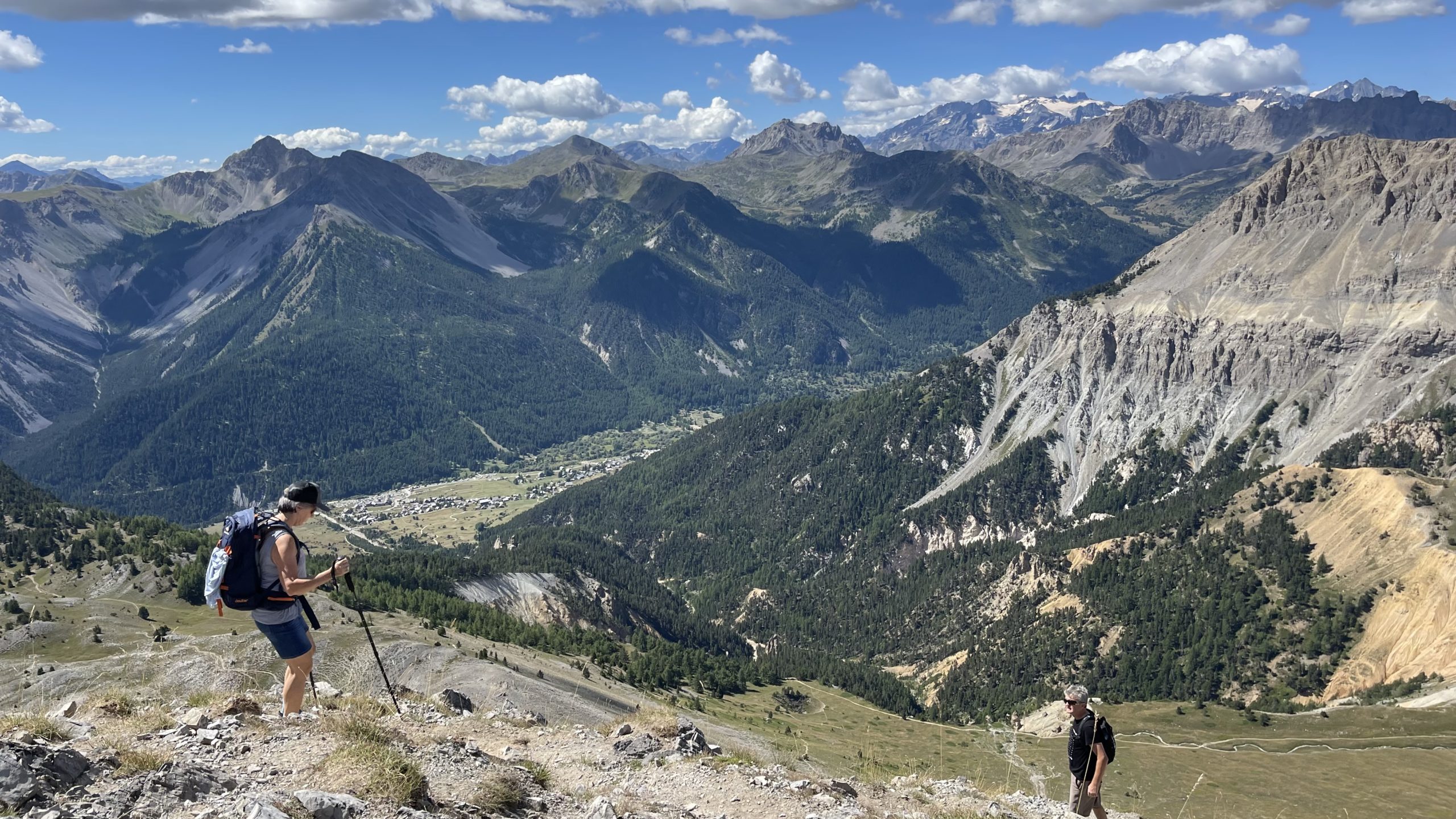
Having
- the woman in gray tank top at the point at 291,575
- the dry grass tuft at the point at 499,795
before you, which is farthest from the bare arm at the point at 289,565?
the dry grass tuft at the point at 499,795

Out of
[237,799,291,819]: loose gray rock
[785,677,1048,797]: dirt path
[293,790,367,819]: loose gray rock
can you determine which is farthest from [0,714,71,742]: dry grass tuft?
[785,677,1048,797]: dirt path

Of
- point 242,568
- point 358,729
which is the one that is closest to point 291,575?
point 242,568

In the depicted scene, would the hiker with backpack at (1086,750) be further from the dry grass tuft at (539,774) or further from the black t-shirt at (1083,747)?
the dry grass tuft at (539,774)

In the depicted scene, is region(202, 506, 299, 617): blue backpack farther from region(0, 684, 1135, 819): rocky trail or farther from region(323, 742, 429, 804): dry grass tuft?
region(323, 742, 429, 804): dry grass tuft

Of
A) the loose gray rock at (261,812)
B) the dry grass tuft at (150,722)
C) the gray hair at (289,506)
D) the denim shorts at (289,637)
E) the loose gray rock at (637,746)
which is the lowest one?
the loose gray rock at (637,746)

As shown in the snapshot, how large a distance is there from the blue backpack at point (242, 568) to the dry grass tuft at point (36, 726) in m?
3.95

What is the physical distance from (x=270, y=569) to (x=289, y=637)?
191 cm

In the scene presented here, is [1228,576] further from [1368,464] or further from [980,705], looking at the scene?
[1368,464]

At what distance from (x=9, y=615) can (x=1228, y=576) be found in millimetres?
169817

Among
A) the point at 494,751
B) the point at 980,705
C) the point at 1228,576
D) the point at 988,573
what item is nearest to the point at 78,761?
the point at 494,751

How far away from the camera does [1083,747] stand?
21891mm

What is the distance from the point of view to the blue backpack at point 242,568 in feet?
60.7

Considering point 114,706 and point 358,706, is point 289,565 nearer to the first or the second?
point 358,706

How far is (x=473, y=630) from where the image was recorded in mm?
117188
